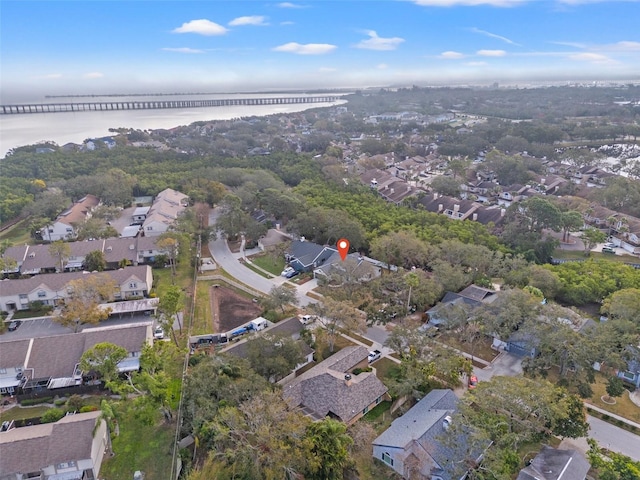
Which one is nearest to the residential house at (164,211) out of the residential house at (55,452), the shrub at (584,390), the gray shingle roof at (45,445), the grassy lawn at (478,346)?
the gray shingle roof at (45,445)

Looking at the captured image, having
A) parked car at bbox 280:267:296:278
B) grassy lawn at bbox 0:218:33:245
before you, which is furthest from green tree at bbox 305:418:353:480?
grassy lawn at bbox 0:218:33:245

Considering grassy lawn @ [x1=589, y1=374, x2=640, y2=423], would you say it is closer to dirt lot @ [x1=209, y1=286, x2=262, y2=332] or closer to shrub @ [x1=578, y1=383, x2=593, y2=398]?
shrub @ [x1=578, y1=383, x2=593, y2=398]

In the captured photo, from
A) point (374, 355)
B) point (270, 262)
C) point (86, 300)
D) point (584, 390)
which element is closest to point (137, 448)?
point (86, 300)

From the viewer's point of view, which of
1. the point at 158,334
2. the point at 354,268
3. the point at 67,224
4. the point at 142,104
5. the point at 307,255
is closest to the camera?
the point at 158,334

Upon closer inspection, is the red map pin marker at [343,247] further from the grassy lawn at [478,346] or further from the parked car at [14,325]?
the parked car at [14,325]

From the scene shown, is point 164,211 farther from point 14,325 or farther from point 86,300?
point 14,325
